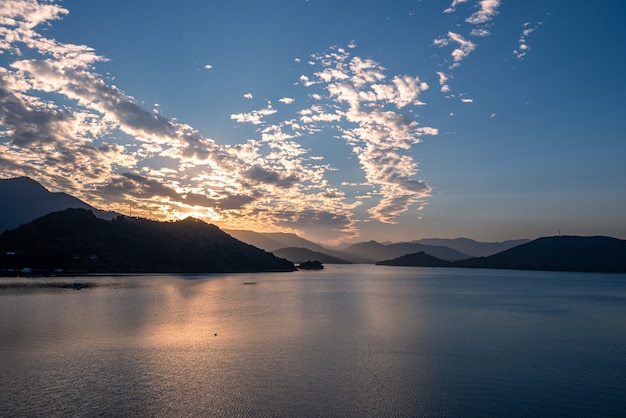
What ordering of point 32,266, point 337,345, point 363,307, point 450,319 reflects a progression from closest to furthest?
point 337,345
point 450,319
point 363,307
point 32,266

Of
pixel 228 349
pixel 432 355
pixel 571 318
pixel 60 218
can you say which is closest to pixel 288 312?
pixel 228 349

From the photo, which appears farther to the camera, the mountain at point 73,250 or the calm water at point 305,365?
the mountain at point 73,250

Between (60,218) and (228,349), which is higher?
(60,218)

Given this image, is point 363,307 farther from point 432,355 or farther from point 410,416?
point 410,416

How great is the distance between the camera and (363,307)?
6388 cm

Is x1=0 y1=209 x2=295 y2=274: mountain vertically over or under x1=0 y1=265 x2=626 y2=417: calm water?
over

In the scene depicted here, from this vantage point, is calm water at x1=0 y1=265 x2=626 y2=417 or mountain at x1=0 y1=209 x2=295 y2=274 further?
mountain at x1=0 y1=209 x2=295 y2=274

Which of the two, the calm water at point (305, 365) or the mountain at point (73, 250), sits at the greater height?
the mountain at point (73, 250)

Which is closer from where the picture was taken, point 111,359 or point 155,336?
point 111,359

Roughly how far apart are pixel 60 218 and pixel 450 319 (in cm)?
19314

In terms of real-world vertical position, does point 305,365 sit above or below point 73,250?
below

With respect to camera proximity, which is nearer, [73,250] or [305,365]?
[305,365]

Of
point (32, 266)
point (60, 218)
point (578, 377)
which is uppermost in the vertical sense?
point (60, 218)

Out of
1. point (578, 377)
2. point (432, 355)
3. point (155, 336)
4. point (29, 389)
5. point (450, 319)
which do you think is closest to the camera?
point (29, 389)
